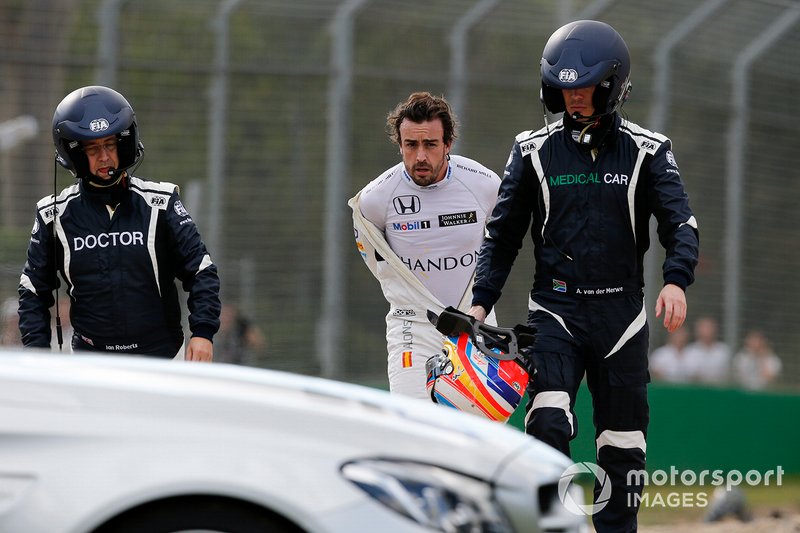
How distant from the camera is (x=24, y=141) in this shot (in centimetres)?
1049

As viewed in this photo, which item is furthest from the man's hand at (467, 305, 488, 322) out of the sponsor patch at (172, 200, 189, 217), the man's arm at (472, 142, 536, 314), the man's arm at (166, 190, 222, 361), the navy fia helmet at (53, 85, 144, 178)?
the navy fia helmet at (53, 85, 144, 178)

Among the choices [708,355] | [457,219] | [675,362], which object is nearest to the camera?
[457,219]

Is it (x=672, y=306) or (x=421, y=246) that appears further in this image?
(x=421, y=246)

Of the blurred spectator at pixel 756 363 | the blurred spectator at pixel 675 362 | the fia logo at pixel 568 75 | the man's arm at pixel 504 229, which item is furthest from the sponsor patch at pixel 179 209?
the blurred spectator at pixel 756 363

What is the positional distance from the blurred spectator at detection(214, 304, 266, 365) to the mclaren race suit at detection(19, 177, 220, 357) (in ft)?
13.6

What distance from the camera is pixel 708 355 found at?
1243 centimetres

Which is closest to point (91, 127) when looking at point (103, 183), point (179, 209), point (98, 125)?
point (98, 125)

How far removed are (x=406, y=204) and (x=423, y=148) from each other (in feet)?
0.99

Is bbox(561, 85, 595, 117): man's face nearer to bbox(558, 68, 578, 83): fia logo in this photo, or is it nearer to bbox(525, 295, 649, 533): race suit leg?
bbox(558, 68, 578, 83): fia logo

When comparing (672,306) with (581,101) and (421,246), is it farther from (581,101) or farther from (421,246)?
(421,246)

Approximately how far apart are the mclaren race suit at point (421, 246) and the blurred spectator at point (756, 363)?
19.2 feet

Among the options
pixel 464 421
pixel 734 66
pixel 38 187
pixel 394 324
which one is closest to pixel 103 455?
pixel 464 421

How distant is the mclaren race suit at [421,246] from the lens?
23.8 feet

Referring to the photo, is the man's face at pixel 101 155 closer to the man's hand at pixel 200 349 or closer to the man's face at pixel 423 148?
the man's hand at pixel 200 349
